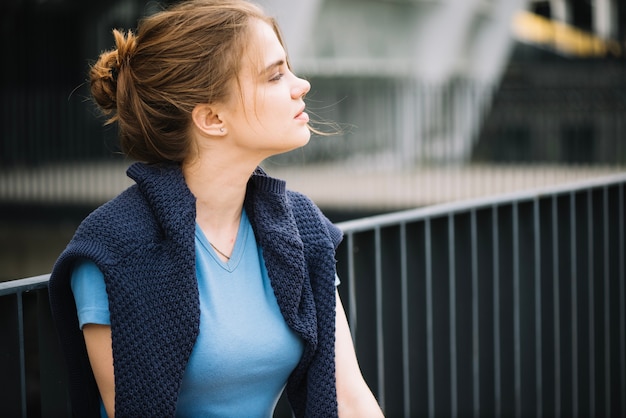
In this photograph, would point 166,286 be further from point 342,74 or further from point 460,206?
point 342,74

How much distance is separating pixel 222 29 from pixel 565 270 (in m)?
2.48

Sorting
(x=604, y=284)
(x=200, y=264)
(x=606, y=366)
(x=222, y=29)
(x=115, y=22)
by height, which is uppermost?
(x=115, y=22)

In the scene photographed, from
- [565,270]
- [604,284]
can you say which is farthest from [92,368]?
[604,284]

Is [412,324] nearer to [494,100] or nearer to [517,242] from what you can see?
[517,242]

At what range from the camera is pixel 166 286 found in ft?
7.61

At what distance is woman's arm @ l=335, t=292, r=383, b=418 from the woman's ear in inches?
21.1

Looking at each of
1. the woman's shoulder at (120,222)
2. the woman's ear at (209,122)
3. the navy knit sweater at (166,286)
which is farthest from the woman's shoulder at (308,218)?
the woman's shoulder at (120,222)

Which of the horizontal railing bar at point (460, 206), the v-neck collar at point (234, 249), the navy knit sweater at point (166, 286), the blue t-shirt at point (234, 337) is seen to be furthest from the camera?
the horizontal railing bar at point (460, 206)

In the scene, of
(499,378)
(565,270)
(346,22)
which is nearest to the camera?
(499,378)

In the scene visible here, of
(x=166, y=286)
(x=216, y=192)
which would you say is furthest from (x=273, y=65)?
(x=166, y=286)

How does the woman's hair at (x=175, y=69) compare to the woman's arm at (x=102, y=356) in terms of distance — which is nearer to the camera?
the woman's arm at (x=102, y=356)

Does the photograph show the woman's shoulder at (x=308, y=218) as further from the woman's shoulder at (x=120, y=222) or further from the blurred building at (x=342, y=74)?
the blurred building at (x=342, y=74)

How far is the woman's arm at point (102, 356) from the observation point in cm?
228

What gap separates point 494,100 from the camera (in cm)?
1483
